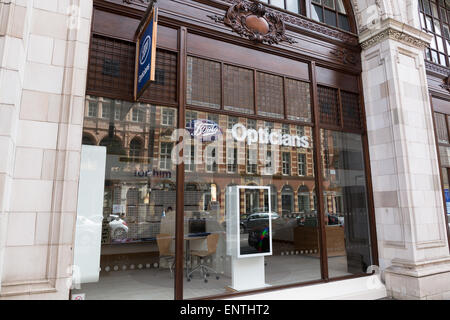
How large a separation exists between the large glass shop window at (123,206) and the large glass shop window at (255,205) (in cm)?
45

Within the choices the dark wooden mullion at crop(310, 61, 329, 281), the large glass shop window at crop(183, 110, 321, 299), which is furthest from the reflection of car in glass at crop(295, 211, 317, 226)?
the dark wooden mullion at crop(310, 61, 329, 281)

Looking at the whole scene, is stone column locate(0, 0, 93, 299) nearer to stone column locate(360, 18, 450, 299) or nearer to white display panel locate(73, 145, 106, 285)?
white display panel locate(73, 145, 106, 285)

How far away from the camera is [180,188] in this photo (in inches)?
191

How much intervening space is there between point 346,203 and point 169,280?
175 inches

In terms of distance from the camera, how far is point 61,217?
3.55 m

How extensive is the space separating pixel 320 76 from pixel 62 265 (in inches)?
240

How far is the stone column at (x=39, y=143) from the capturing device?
128 inches

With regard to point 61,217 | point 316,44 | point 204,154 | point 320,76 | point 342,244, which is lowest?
point 342,244

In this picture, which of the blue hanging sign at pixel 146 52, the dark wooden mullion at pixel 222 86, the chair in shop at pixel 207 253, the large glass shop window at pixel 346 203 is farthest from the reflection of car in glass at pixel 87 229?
the large glass shop window at pixel 346 203

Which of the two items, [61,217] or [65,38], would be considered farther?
[65,38]

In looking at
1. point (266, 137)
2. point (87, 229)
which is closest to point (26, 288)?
point (87, 229)

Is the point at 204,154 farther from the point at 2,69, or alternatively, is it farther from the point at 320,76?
the point at 2,69

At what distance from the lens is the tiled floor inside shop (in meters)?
4.92
